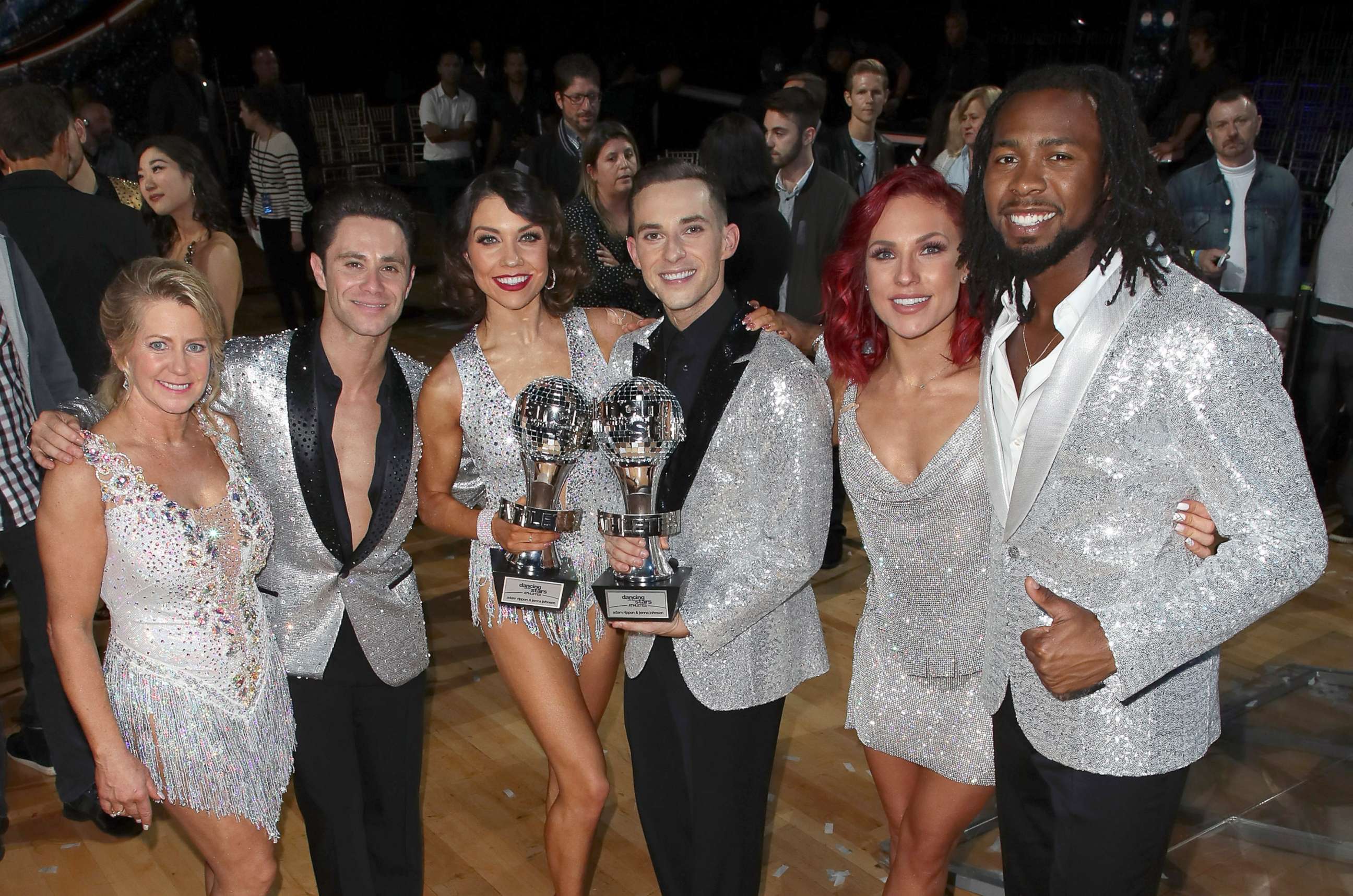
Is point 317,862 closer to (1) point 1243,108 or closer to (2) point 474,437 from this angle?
(2) point 474,437

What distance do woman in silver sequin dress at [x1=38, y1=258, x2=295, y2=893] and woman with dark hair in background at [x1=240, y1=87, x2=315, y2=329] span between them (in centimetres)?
534

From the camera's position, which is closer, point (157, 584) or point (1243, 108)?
point (157, 584)

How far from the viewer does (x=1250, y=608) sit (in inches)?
57.4

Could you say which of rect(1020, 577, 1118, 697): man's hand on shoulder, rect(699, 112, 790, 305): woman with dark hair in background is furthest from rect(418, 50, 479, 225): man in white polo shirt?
rect(1020, 577, 1118, 697): man's hand on shoulder

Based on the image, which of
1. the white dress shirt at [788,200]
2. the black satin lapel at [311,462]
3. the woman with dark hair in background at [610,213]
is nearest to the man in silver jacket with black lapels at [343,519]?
the black satin lapel at [311,462]

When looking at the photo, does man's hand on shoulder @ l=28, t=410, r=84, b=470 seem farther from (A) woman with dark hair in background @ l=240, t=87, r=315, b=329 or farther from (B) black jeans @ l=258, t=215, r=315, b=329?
(B) black jeans @ l=258, t=215, r=315, b=329

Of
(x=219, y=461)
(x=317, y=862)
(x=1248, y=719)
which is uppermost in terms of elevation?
(x=219, y=461)

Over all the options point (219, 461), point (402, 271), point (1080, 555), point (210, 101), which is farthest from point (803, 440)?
point (210, 101)

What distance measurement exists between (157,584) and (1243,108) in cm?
470

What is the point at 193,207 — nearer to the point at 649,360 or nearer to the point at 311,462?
the point at 311,462

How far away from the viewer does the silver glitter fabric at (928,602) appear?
2.00 metres

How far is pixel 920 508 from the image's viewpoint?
202 centimetres

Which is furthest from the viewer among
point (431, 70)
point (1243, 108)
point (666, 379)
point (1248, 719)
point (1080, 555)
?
point (431, 70)

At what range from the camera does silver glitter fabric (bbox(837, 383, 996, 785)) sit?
78.5 inches
